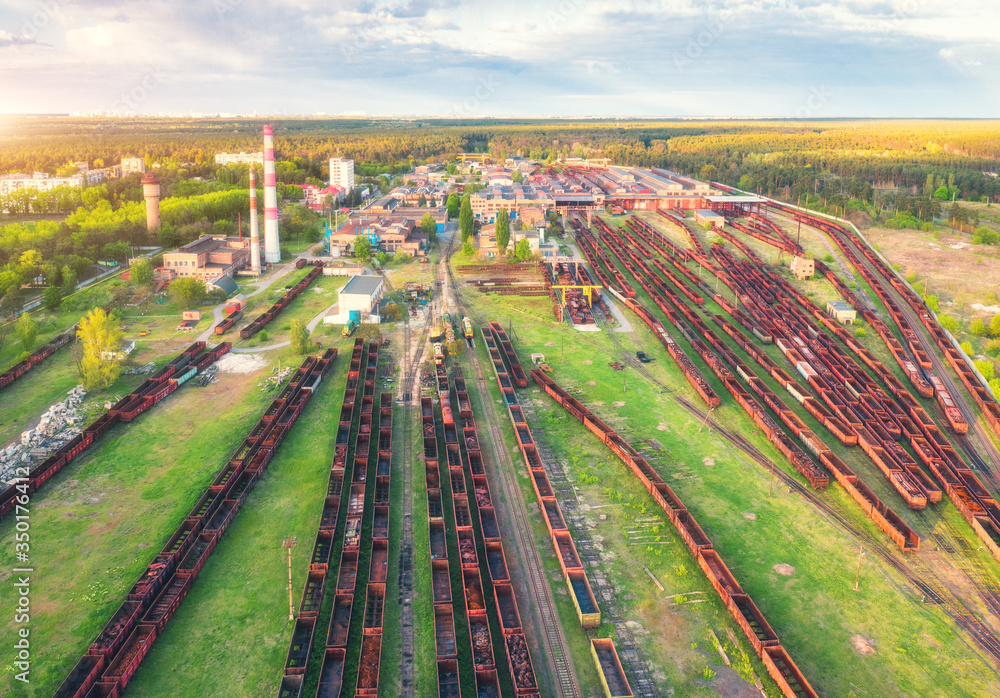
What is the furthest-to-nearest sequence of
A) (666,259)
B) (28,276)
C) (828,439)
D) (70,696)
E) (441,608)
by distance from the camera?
(666,259), (28,276), (828,439), (441,608), (70,696)

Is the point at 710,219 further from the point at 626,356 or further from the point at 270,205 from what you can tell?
the point at 270,205

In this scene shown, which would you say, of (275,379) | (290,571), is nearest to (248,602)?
A: (290,571)

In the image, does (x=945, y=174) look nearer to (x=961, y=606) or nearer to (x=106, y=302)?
(x=961, y=606)

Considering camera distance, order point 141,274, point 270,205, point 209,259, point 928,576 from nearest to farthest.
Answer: point 928,576 → point 141,274 → point 209,259 → point 270,205

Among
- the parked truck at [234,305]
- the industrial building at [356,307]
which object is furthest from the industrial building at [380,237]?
the industrial building at [356,307]

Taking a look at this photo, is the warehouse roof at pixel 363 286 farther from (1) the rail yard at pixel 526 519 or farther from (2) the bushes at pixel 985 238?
(2) the bushes at pixel 985 238

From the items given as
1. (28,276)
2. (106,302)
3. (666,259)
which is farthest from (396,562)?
(666,259)

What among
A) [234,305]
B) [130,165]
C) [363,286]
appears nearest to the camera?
[234,305]
